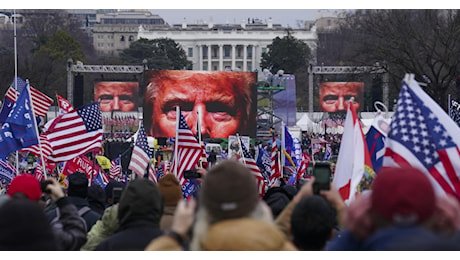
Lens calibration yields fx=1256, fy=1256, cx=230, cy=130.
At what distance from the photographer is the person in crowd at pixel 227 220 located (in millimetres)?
4074

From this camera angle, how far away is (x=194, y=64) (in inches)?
5827

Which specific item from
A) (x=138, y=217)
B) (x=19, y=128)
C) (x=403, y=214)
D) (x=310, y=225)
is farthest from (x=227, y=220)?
(x=19, y=128)

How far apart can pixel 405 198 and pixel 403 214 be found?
46 mm

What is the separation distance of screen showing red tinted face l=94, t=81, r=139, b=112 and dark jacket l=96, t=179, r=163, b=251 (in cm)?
5350

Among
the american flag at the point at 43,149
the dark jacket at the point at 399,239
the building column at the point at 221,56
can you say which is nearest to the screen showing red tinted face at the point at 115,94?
the american flag at the point at 43,149

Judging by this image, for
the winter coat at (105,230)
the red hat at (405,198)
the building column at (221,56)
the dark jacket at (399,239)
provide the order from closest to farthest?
the dark jacket at (399,239), the red hat at (405,198), the winter coat at (105,230), the building column at (221,56)

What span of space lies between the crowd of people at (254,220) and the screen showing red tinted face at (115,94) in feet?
175

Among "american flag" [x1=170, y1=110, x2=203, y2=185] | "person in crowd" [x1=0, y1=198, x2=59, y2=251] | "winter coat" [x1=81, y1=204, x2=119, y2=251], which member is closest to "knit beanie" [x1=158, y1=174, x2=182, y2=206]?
"winter coat" [x1=81, y1=204, x2=119, y2=251]

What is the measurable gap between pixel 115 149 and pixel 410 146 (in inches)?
1071

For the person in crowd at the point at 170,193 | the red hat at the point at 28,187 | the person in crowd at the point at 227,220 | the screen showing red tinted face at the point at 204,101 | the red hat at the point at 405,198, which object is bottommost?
the screen showing red tinted face at the point at 204,101

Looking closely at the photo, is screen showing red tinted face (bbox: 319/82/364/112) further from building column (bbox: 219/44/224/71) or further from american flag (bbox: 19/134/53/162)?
building column (bbox: 219/44/224/71)

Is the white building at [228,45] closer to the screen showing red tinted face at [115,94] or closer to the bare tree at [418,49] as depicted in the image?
the screen showing red tinted face at [115,94]

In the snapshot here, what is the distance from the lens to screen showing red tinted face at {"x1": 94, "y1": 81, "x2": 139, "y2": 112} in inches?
2331

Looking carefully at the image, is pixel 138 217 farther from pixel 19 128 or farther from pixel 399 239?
pixel 19 128
